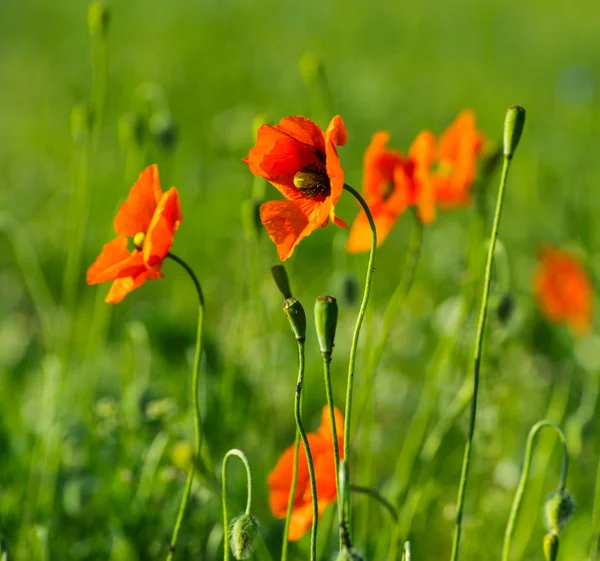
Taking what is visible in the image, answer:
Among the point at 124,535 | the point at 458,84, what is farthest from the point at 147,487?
the point at 458,84

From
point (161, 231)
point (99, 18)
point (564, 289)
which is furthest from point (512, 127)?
point (564, 289)

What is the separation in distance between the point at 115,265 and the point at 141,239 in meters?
0.12

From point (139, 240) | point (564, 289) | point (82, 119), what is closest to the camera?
point (139, 240)

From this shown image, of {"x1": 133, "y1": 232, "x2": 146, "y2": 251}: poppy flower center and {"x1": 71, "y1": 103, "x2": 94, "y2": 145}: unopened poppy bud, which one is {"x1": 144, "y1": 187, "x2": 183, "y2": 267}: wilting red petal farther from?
{"x1": 71, "y1": 103, "x2": 94, "y2": 145}: unopened poppy bud

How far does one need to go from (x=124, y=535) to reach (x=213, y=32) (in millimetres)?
6115

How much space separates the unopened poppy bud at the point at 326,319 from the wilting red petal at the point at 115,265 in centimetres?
40

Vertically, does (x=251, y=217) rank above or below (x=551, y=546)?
above

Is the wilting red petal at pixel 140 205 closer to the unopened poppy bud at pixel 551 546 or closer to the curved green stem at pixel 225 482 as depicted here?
the curved green stem at pixel 225 482

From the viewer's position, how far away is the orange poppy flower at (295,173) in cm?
139

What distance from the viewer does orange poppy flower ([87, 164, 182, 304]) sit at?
1.49 metres

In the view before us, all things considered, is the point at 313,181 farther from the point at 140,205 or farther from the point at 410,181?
the point at 410,181

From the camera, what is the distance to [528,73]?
7285 millimetres

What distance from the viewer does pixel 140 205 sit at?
5.31 feet

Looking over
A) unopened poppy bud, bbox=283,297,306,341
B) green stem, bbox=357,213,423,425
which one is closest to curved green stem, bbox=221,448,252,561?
unopened poppy bud, bbox=283,297,306,341
